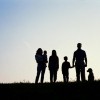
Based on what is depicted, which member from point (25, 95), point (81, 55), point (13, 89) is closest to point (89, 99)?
point (25, 95)

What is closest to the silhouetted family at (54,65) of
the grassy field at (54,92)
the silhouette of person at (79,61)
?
the silhouette of person at (79,61)

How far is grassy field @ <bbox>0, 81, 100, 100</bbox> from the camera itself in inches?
641

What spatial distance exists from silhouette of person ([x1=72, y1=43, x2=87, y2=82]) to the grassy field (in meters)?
2.99

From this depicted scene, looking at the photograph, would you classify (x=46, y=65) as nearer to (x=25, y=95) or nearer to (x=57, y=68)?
(x=57, y=68)

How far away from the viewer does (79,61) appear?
22.2m

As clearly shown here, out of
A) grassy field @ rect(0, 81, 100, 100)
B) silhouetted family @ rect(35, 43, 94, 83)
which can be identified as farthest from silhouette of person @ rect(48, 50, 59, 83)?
grassy field @ rect(0, 81, 100, 100)

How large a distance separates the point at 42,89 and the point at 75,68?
4.72 meters

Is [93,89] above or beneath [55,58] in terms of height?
beneath

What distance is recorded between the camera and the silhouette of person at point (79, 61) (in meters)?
22.1

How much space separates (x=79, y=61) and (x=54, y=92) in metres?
5.34

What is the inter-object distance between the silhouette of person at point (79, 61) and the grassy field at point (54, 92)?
2989 millimetres

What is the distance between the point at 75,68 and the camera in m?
22.5

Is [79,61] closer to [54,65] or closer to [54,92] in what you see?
[54,65]

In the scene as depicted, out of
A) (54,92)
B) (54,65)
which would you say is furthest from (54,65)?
(54,92)
